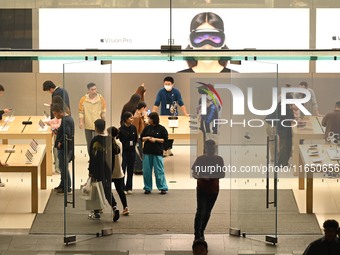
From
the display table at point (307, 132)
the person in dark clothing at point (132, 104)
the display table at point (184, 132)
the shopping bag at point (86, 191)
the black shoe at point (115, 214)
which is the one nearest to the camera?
the shopping bag at point (86, 191)

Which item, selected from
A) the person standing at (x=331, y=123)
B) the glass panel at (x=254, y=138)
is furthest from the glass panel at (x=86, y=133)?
the person standing at (x=331, y=123)

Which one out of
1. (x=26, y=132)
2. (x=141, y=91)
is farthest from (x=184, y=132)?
(x=26, y=132)

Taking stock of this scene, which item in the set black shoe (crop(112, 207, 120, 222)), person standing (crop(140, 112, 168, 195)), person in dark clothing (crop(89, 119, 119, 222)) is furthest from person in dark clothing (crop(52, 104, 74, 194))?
person standing (crop(140, 112, 168, 195))

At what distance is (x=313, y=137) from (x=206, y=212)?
2197 millimetres

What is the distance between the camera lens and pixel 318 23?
2233 cm

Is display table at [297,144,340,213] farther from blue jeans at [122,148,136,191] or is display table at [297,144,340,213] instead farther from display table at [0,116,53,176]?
display table at [0,116,53,176]

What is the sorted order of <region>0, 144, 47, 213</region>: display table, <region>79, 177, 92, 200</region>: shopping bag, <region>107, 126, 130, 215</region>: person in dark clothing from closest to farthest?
→ <region>79, 177, 92, 200</region>: shopping bag, <region>107, 126, 130, 215</region>: person in dark clothing, <region>0, 144, 47, 213</region>: display table

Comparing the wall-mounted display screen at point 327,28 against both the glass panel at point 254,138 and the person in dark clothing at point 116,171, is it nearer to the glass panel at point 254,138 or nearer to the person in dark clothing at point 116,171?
the glass panel at point 254,138

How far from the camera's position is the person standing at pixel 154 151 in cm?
2434

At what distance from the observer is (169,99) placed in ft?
84.8

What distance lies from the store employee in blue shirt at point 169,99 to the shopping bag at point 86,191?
124 inches

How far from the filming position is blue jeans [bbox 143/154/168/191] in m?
24.7

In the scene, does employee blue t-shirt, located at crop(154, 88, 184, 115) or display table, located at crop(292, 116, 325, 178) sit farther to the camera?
employee blue t-shirt, located at crop(154, 88, 184, 115)

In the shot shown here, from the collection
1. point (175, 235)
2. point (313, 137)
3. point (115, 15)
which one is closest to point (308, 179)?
point (313, 137)
